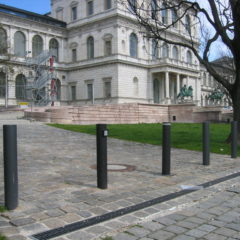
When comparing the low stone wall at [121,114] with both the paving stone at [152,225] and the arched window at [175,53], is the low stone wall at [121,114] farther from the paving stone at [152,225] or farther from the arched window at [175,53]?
the arched window at [175,53]

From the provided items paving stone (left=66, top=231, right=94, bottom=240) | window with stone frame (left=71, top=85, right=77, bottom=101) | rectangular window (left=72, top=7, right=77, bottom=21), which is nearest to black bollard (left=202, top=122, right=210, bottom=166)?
paving stone (left=66, top=231, right=94, bottom=240)

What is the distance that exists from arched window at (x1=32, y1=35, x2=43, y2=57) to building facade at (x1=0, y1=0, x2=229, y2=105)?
2cm

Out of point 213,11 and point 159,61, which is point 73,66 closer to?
point 159,61

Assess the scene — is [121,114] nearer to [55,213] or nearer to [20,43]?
[20,43]

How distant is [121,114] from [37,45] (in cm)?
2959

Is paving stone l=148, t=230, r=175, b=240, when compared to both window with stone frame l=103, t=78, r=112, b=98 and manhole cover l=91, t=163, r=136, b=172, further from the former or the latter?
window with stone frame l=103, t=78, r=112, b=98

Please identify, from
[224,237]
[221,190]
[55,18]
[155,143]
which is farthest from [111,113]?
[55,18]

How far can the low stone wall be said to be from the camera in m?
25.6

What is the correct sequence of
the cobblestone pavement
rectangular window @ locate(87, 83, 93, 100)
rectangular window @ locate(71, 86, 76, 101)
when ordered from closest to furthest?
the cobblestone pavement < rectangular window @ locate(87, 83, 93, 100) < rectangular window @ locate(71, 86, 76, 101)

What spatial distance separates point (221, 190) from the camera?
585cm

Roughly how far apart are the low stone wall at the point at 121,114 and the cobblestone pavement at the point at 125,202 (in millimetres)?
17505

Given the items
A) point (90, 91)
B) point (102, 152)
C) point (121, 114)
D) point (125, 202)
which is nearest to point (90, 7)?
point (90, 91)

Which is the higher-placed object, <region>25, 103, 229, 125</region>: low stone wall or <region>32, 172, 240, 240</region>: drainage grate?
<region>25, 103, 229, 125</region>: low stone wall

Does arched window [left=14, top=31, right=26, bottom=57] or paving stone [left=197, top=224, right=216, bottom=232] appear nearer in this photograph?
paving stone [left=197, top=224, right=216, bottom=232]
